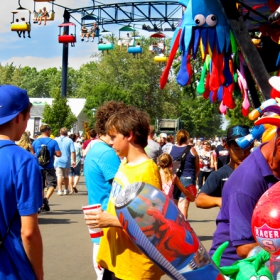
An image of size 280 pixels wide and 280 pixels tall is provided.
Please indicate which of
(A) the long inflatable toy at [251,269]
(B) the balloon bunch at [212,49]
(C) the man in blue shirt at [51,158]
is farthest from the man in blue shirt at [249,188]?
(C) the man in blue shirt at [51,158]

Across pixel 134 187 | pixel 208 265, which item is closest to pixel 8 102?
pixel 134 187

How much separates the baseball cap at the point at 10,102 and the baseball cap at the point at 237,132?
1794mm

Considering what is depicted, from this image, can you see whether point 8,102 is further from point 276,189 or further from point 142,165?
point 276,189

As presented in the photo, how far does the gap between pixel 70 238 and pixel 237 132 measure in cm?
566

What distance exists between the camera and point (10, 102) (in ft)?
10.6

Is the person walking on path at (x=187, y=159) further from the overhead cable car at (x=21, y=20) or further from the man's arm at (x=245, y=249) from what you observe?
the overhead cable car at (x=21, y=20)

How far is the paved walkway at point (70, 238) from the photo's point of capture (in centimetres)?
746

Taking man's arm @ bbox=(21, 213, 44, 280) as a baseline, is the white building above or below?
below

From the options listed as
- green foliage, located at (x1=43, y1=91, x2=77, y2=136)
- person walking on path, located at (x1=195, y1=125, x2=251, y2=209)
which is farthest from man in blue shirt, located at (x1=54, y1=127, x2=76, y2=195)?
green foliage, located at (x1=43, y1=91, x2=77, y2=136)

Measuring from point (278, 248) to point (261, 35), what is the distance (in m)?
3.11

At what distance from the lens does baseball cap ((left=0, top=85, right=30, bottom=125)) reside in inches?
127

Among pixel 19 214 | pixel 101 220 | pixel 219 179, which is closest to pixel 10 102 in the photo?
pixel 19 214

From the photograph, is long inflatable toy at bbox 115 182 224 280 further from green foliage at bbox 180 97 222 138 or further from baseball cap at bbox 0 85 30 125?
green foliage at bbox 180 97 222 138

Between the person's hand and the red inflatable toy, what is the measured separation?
1.25m
